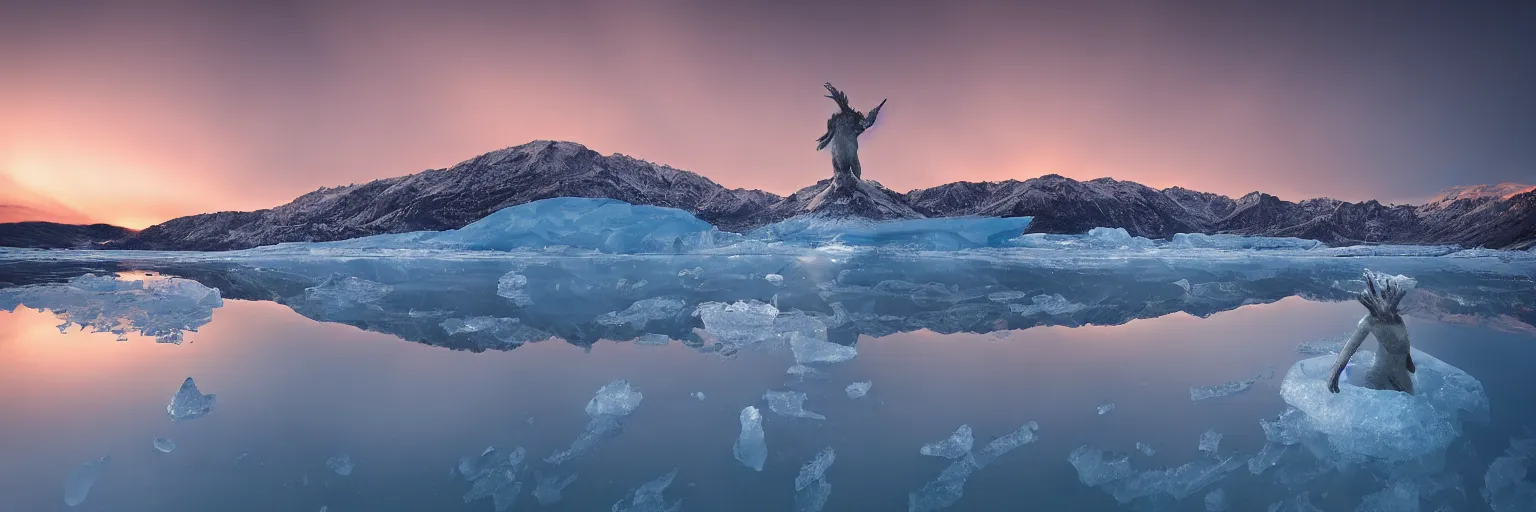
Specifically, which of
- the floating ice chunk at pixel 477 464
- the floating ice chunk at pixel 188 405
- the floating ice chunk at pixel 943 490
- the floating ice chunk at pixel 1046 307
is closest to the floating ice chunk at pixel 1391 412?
the floating ice chunk at pixel 943 490

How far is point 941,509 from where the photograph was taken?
2.36 metres

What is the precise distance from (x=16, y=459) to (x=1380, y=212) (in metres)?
61.0

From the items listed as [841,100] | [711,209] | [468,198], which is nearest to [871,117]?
[841,100]

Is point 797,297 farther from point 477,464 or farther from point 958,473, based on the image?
point 477,464

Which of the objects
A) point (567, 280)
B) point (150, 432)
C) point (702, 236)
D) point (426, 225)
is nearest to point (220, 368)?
point (150, 432)

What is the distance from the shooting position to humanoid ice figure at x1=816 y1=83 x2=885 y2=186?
3109 centimetres

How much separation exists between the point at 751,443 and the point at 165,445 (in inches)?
109

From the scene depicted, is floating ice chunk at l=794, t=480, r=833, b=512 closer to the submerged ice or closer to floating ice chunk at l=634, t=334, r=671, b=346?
the submerged ice

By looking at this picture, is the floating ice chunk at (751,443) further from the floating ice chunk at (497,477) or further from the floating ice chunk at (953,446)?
the floating ice chunk at (497,477)

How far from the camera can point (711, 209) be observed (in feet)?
136

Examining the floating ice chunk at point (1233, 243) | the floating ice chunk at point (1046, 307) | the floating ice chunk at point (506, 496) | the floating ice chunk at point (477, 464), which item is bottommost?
the floating ice chunk at point (506, 496)

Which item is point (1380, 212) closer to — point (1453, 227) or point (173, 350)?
point (1453, 227)

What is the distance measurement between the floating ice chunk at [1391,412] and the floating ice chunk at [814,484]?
97.1 inches

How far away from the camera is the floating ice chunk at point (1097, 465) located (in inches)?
102
